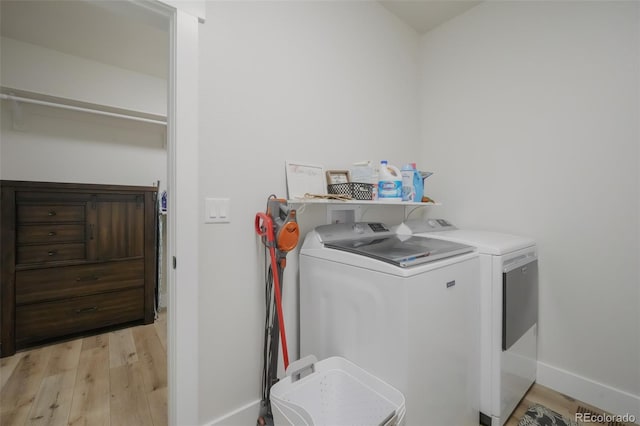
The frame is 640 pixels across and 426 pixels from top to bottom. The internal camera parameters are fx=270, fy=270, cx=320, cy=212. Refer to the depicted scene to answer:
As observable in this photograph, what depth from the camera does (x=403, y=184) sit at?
191 centimetres

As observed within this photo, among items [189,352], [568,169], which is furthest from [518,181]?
[189,352]

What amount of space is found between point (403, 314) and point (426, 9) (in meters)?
2.35

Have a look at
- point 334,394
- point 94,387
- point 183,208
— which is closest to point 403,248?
point 334,394

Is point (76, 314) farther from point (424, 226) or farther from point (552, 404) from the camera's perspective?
point (552, 404)

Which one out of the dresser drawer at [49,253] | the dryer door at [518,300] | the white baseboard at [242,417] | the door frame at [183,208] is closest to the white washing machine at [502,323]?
the dryer door at [518,300]

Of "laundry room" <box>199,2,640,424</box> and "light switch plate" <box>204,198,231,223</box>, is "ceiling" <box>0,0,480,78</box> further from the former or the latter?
"light switch plate" <box>204,198,231,223</box>

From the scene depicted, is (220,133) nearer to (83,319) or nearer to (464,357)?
(464,357)

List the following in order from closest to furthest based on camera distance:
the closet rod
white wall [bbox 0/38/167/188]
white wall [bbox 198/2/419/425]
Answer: white wall [bbox 198/2/419/425]
the closet rod
white wall [bbox 0/38/167/188]

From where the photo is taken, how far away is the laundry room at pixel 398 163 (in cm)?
123

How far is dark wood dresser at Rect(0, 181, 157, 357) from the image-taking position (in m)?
2.22

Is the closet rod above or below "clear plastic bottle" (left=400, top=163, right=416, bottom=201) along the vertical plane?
above

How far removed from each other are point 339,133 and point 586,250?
5.49 ft

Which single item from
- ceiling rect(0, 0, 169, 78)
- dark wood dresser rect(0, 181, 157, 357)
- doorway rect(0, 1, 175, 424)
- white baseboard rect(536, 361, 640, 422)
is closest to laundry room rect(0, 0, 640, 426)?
white baseboard rect(536, 361, 640, 422)

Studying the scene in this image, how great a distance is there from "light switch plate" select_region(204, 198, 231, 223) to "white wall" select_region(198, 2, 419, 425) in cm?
3
